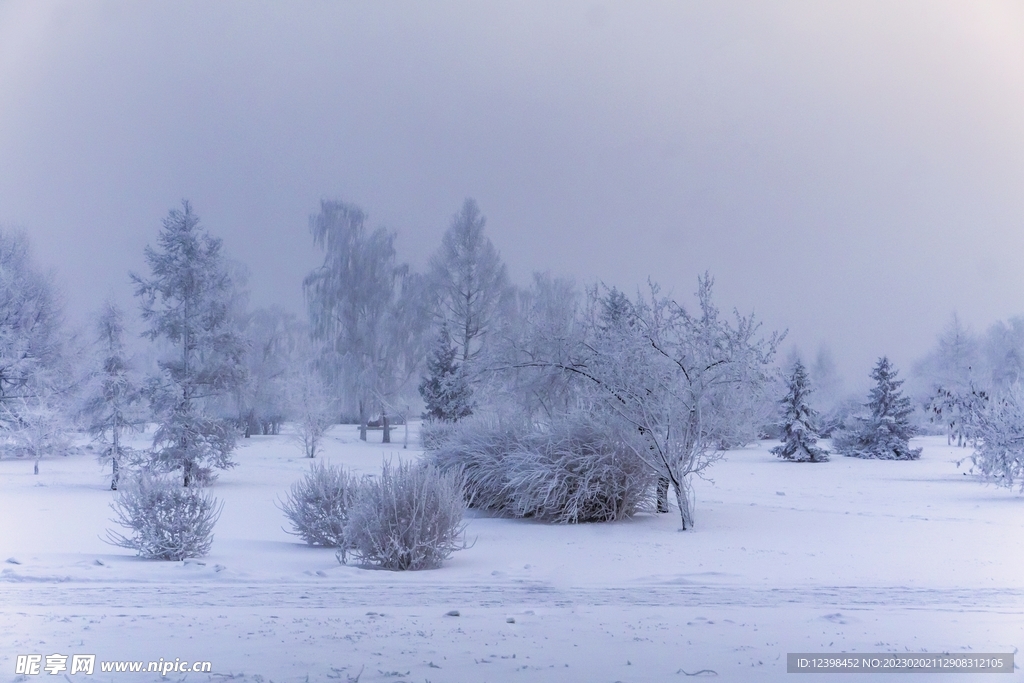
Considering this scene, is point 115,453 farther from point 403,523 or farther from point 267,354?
point 403,523

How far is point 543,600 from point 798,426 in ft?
66.6

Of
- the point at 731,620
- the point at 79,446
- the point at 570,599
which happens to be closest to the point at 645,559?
the point at 570,599

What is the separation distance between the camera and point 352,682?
14.3 ft

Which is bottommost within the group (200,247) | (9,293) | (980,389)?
(980,389)

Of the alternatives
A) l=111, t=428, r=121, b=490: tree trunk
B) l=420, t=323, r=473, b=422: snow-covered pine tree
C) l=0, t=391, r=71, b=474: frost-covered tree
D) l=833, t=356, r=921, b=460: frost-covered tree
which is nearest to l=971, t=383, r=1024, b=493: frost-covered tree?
l=420, t=323, r=473, b=422: snow-covered pine tree

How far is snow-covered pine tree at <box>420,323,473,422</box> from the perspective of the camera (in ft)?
67.7

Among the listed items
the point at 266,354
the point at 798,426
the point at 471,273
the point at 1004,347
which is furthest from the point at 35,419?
the point at 1004,347

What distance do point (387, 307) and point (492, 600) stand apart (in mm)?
14315

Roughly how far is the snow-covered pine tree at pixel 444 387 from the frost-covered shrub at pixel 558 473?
738cm

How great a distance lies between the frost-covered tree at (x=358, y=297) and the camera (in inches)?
762

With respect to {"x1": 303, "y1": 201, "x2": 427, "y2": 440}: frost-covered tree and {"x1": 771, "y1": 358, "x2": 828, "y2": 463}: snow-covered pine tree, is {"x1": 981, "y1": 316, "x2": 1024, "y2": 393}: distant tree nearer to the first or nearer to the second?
{"x1": 771, "y1": 358, "x2": 828, "y2": 463}: snow-covered pine tree

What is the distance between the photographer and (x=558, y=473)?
428 inches

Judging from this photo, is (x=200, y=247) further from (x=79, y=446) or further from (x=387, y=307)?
(x=79, y=446)

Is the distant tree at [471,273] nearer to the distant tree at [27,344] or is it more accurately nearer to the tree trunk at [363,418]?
the tree trunk at [363,418]
